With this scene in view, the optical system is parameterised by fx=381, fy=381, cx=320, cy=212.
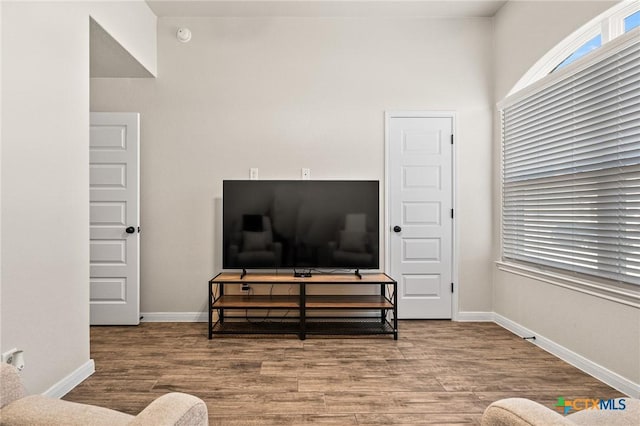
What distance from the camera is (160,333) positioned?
3.49 m

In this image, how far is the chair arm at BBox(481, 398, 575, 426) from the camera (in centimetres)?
89

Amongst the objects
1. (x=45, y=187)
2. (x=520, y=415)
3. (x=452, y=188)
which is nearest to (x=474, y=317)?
(x=452, y=188)

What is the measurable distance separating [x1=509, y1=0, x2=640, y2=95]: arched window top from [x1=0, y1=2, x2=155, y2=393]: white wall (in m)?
3.44

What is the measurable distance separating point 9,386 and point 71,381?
1.54 meters

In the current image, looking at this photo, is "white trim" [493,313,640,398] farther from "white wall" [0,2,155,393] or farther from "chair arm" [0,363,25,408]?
"white wall" [0,2,155,393]

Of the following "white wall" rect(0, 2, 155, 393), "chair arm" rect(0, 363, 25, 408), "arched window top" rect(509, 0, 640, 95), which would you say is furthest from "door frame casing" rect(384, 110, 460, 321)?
"chair arm" rect(0, 363, 25, 408)

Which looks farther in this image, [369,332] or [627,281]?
[369,332]

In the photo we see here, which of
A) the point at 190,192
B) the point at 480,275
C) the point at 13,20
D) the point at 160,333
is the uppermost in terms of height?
the point at 13,20

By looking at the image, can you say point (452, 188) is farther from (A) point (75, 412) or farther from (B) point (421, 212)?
(A) point (75, 412)

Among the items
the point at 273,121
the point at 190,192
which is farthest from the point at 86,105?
the point at 273,121

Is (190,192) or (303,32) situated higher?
(303,32)

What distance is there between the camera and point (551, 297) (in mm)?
3031

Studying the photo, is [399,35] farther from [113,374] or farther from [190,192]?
[113,374]

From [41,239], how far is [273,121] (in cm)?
233
